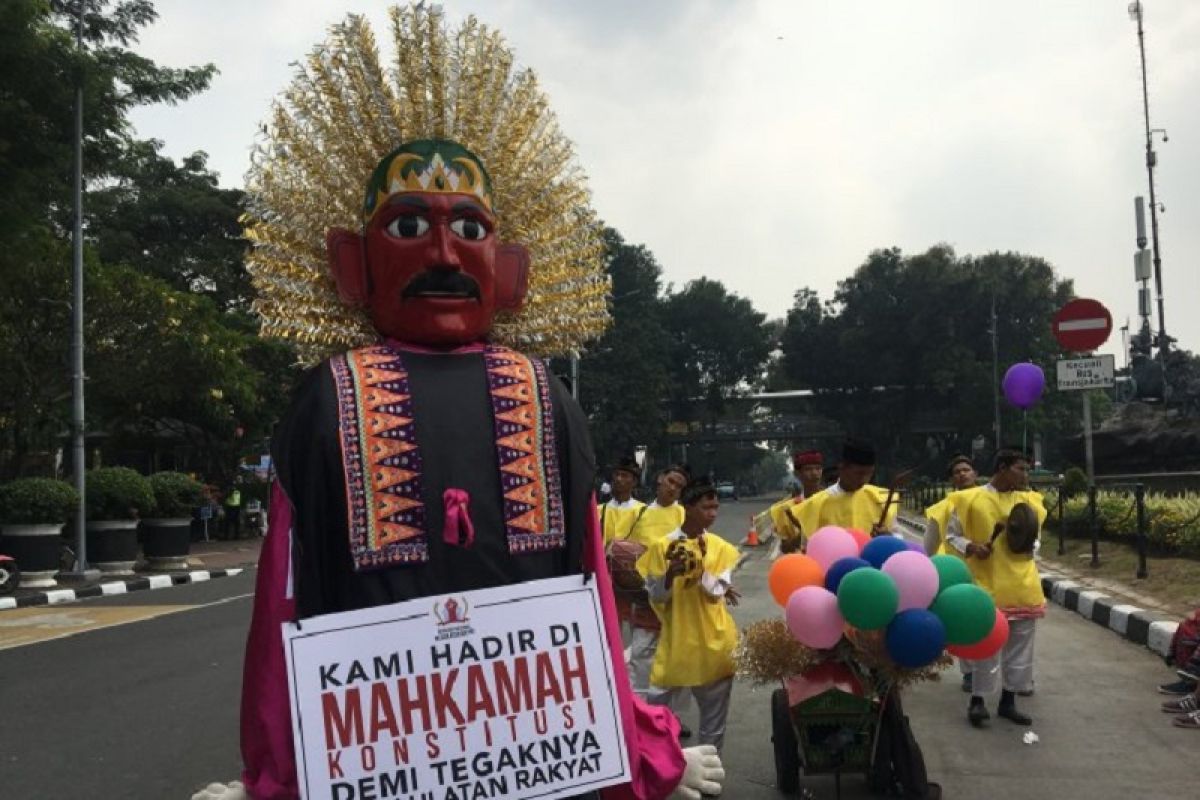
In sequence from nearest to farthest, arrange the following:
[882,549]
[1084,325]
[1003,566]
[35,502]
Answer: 1. [882,549]
2. [1003,566]
3. [1084,325]
4. [35,502]

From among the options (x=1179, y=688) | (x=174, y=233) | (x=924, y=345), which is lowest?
(x=1179, y=688)

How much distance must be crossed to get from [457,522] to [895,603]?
263 centimetres

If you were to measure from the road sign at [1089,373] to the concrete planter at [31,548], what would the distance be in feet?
42.6

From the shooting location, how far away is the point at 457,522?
2.34 metres

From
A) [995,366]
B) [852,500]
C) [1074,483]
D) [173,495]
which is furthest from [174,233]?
[995,366]

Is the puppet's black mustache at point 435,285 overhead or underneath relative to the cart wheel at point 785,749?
overhead

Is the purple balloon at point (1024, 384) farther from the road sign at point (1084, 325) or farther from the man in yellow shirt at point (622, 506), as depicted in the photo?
the man in yellow shirt at point (622, 506)

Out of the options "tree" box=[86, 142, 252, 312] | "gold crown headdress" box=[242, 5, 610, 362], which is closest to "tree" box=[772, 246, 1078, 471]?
"tree" box=[86, 142, 252, 312]

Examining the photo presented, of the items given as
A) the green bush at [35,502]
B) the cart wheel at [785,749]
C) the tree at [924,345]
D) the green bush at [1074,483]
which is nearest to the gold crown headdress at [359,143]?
the cart wheel at [785,749]

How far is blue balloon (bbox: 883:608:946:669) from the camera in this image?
4.40 metres

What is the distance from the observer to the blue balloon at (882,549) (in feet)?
15.6

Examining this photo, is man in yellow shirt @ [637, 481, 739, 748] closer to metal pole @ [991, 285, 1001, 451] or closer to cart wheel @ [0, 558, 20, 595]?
cart wheel @ [0, 558, 20, 595]

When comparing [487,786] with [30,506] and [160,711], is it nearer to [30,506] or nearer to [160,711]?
[160,711]

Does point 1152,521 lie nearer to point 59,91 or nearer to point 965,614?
point 965,614
